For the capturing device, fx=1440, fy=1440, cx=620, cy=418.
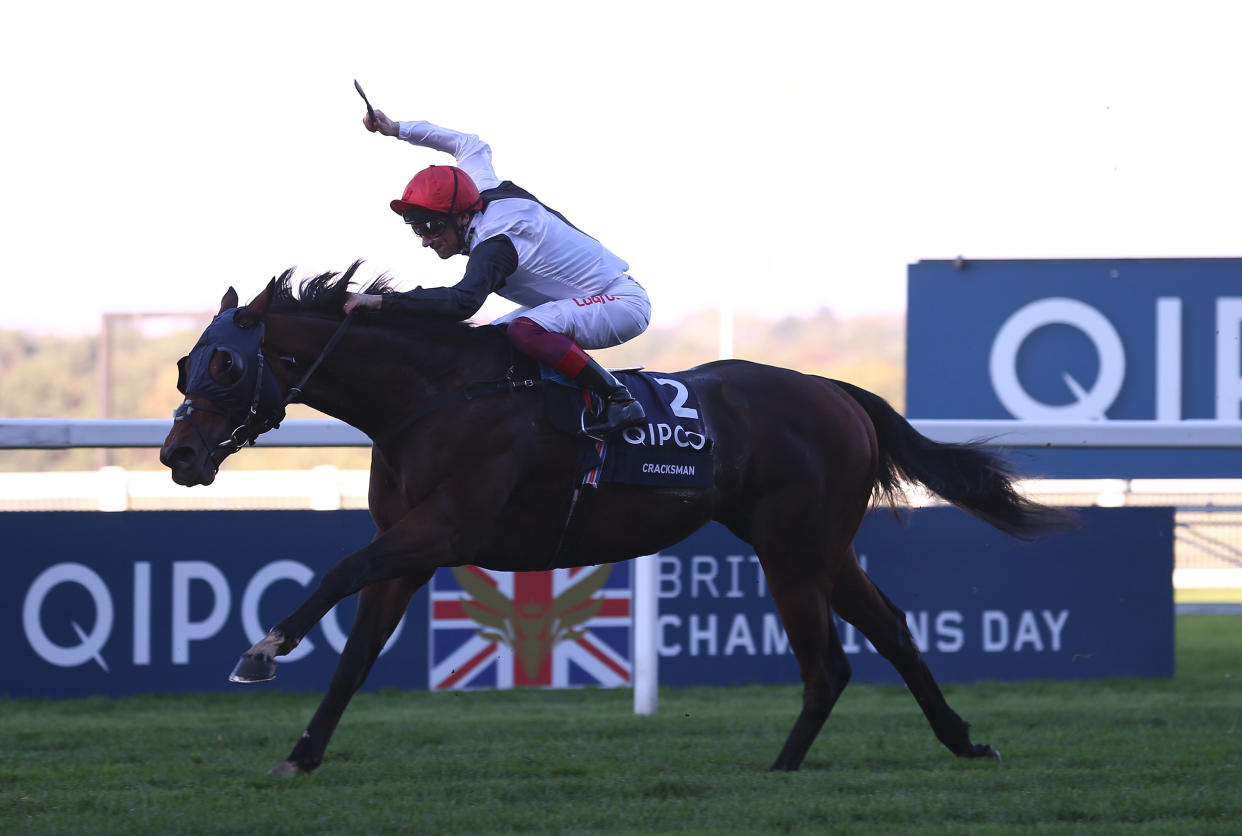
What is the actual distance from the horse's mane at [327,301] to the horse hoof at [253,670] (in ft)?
3.53

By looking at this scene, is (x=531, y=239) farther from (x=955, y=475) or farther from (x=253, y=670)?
(x=955, y=475)

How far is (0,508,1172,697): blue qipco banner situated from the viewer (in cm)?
620

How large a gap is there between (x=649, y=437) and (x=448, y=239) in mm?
845

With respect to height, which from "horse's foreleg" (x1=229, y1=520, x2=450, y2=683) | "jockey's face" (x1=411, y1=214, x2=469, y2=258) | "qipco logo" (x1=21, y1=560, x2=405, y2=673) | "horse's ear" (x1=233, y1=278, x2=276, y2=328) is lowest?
"qipco logo" (x1=21, y1=560, x2=405, y2=673)

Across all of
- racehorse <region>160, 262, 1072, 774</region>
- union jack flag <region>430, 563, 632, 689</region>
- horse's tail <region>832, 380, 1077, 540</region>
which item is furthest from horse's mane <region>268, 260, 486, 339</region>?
union jack flag <region>430, 563, 632, 689</region>

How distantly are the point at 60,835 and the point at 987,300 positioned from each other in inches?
347

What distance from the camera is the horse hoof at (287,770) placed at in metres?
4.21

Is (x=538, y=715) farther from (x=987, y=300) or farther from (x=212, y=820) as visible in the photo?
(x=987, y=300)

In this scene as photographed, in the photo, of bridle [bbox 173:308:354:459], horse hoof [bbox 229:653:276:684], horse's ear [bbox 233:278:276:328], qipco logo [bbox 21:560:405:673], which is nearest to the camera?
horse hoof [bbox 229:653:276:684]

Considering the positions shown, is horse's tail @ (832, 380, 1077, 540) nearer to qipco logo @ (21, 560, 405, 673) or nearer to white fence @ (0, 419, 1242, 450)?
white fence @ (0, 419, 1242, 450)

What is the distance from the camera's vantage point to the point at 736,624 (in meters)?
6.65

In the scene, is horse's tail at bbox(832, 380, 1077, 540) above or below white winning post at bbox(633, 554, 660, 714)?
above

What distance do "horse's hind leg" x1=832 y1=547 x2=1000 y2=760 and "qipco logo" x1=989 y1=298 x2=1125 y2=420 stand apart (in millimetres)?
6134

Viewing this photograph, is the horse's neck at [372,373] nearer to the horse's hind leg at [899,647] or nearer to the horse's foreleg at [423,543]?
the horse's foreleg at [423,543]
